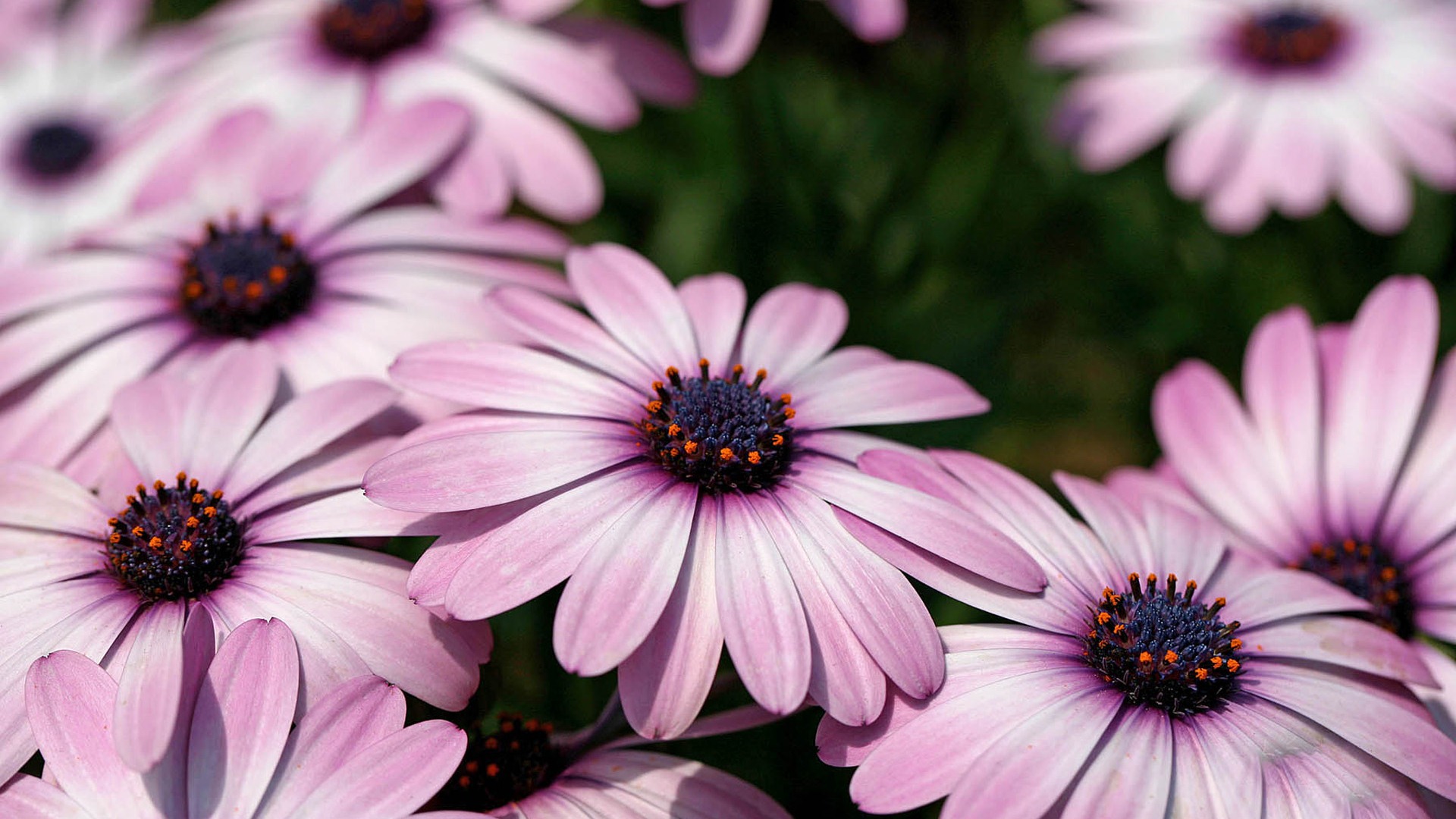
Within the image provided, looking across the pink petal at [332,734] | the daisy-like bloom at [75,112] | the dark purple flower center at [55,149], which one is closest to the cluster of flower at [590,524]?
the pink petal at [332,734]

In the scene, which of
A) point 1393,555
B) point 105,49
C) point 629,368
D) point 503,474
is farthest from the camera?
point 105,49

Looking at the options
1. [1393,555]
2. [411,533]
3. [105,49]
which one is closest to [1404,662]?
[1393,555]

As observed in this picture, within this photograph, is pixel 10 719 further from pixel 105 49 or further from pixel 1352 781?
pixel 105 49

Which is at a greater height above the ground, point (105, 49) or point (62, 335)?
point (105, 49)

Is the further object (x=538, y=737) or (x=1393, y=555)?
(x=1393, y=555)

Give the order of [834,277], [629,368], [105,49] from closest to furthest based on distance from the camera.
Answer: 1. [629,368]
2. [834,277]
3. [105,49]

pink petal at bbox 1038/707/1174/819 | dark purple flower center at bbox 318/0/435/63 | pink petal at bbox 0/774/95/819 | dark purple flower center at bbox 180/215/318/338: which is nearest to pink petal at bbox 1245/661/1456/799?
pink petal at bbox 1038/707/1174/819

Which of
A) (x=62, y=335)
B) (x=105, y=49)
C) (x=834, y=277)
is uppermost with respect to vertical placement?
(x=105, y=49)
